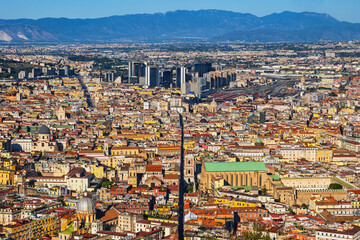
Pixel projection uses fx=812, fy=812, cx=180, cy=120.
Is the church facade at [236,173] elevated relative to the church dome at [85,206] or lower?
lower

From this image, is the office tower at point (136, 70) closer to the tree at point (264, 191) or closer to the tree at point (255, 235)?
the tree at point (264, 191)

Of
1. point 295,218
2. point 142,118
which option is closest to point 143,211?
point 295,218

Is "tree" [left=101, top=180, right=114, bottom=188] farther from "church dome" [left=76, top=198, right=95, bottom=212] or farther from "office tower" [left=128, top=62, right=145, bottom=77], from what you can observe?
"office tower" [left=128, top=62, right=145, bottom=77]

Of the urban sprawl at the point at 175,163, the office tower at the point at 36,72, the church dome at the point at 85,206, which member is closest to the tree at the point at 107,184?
the urban sprawl at the point at 175,163

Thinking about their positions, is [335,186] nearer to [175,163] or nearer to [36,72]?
[175,163]

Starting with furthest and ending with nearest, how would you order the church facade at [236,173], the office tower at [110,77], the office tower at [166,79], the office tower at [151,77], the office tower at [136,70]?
the office tower at [110,77] < the office tower at [136,70] < the office tower at [166,79] < the office tower at [151,77] < the church facade at [236,173]

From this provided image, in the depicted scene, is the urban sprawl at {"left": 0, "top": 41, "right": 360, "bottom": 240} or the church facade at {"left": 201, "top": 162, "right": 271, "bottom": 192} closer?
the urban sprawl at {"left": 0, "top": 41, "right": 360, "bottom": 240}

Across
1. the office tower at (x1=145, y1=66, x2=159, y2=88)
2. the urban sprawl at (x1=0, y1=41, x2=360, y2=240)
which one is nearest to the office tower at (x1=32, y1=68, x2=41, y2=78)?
the urban sprawl at (x1=0, y1=41, x2=360, y2=240)
